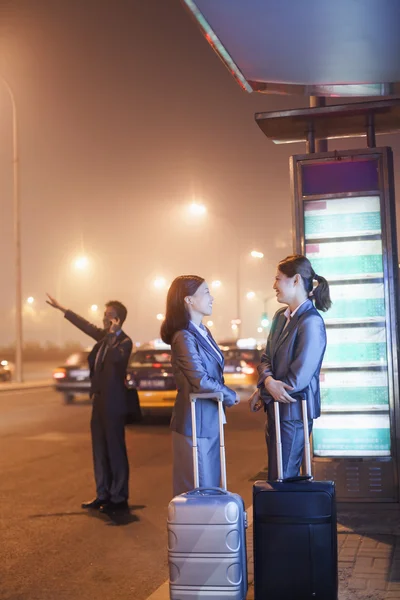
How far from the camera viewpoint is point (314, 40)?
255 inches

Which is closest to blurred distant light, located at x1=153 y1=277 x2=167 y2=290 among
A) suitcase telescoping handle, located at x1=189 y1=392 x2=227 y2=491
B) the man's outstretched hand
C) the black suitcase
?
the man's outstretched hand

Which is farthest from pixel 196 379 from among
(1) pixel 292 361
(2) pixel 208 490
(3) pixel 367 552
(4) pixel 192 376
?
(3) pixel 367 552

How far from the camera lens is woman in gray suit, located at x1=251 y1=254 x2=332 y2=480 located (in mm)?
5477

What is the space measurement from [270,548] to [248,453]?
8148 mm

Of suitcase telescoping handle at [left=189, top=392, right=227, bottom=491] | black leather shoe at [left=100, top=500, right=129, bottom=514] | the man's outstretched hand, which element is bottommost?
black leather shoe at [left=100, top=500, right=129, bottom=514]

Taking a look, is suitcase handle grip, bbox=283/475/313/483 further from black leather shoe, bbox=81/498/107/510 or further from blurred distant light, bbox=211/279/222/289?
blurred distant light, bbox=211/279/222/289

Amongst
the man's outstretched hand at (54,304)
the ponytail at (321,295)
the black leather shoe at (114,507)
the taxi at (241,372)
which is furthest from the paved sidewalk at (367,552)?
the taxi at (241,372)

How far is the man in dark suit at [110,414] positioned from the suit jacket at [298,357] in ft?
10.5

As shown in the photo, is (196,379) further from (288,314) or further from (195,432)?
(288,314)

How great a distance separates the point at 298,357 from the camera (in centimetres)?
554

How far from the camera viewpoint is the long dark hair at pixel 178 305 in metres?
5.70

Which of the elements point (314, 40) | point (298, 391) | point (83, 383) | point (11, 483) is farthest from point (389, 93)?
point (83, 383)

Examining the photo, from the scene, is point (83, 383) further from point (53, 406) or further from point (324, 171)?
point (324, 171)

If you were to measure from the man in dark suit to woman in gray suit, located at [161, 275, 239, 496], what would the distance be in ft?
10.1
